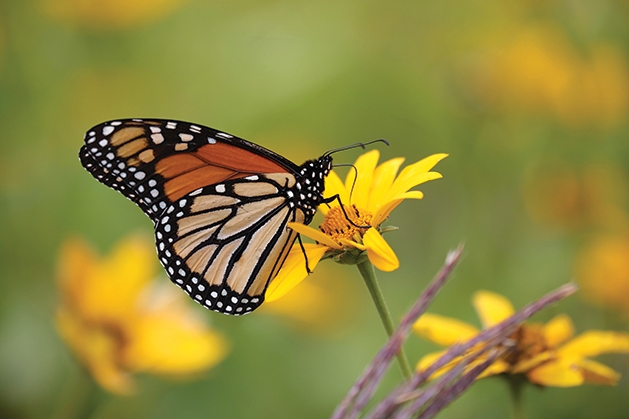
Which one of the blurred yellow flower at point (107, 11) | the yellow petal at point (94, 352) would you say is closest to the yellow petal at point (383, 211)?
the yellow petal at point (94, 352)

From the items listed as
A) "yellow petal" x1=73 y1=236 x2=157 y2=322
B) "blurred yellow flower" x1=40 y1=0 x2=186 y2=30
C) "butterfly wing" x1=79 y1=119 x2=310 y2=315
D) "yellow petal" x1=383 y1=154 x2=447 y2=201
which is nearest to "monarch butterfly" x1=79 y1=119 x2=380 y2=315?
"butterfly wing" x1=79 y1=119 x2=310 y2=315

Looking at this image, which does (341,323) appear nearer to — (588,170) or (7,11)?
(588,170)

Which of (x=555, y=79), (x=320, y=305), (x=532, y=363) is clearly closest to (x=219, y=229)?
(x=532, y=363)

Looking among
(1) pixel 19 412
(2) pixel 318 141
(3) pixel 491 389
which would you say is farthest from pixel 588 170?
(1) pixel 19 412

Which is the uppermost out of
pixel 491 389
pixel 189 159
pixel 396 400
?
pixel 189 159

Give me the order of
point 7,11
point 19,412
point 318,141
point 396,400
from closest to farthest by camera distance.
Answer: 1. point 396,400
2. point 19,412
3. point 7,11
4. point 318,141

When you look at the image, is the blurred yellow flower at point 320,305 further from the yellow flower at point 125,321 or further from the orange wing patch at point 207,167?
the orange wing patch at point 207,167

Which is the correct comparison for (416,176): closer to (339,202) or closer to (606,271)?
(339,202)
